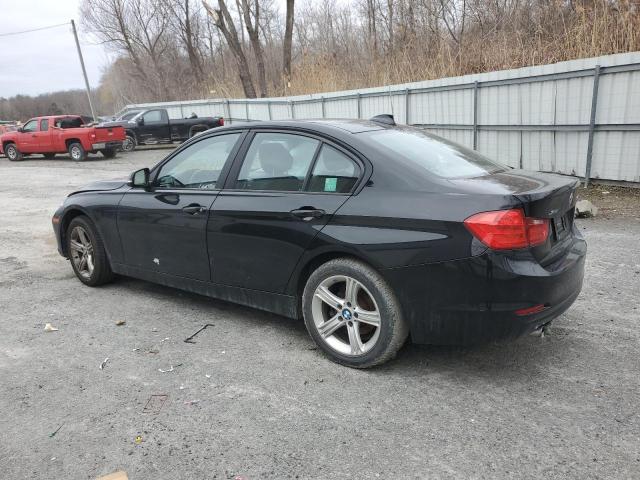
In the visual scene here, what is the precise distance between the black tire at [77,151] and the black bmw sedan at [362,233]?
55.1 feet

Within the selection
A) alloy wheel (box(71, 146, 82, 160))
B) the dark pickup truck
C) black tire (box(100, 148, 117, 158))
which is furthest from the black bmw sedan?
the dark pickup truck

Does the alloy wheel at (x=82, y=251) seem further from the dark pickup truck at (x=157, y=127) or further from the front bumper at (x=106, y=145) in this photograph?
the dark pickup truck at (x=157, y=127)

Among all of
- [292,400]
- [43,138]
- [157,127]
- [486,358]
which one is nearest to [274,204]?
[292,400]

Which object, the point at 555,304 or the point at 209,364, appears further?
the point at 209,364

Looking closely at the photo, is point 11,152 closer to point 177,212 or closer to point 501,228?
point 177,212

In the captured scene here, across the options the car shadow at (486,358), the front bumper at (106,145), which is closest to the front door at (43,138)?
the front bumper at (106,145)

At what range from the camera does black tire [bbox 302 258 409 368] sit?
311 centimetres

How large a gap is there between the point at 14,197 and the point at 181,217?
986 cm

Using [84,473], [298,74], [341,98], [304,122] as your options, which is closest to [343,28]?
[298,74]

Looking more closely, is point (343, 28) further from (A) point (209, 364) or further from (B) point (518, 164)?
(A) point (209, 364)

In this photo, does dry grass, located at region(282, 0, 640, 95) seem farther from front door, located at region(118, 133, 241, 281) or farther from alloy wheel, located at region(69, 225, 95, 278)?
alloy wheel, located at region(69, 225, 95, 278)

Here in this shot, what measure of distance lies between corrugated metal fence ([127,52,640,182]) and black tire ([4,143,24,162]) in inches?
636

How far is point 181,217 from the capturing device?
413 centimetres

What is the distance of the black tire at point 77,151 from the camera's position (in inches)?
763
